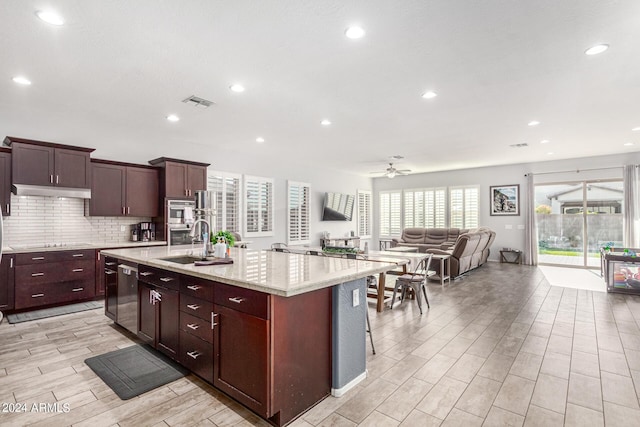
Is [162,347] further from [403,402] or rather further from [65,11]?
[65,11]

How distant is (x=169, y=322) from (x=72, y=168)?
349 cm

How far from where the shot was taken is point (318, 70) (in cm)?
327

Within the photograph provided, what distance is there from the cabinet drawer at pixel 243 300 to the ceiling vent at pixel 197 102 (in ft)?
8.85

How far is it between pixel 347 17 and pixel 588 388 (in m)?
3.37

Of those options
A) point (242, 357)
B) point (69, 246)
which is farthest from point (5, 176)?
point (242, 357)

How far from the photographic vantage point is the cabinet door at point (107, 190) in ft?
16.9

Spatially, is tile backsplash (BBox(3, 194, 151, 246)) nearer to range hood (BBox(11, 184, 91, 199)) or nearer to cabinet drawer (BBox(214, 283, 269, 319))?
range hood (BBox(11, 184, 91, 199))

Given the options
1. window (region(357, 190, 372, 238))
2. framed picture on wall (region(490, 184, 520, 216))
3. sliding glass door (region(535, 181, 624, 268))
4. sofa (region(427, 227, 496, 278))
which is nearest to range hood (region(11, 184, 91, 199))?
sofa (region(427, 227, 496, 278))

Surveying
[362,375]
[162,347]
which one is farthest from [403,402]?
[162,347]

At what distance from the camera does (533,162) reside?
880 centimetres

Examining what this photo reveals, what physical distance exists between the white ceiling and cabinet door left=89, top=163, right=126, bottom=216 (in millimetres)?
442

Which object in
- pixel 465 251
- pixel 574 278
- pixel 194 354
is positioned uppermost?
pixel 465 251

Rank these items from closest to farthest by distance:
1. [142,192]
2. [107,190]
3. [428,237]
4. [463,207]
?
[107,190]
[142,192]
[428,237]
[463,207]

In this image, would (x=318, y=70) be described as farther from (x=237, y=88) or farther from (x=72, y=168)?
(x=72, y=168)
